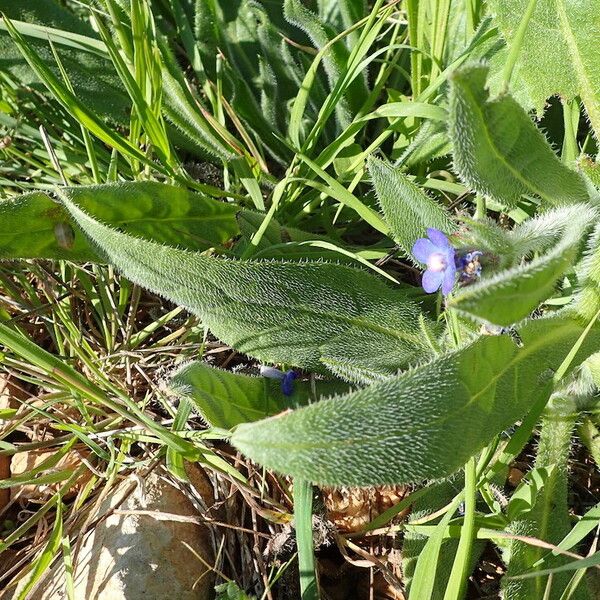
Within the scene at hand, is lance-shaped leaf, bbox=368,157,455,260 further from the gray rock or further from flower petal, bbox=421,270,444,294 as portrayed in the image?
the gray rock

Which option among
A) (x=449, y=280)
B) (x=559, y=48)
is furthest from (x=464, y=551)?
(x=559, y=48)

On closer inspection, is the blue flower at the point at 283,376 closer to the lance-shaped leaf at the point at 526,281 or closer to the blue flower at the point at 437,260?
the blue flower at the point at 437,260

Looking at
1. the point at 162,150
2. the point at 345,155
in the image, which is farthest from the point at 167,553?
the point at 345,155

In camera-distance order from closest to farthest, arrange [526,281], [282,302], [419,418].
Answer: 1. [526,281]
2. [419,418]
3. [282,302]

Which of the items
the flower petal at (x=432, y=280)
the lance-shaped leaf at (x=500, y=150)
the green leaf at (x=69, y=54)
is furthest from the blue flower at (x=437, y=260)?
the green leaf at (x=69, y=54)

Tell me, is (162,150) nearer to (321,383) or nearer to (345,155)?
(345,155)

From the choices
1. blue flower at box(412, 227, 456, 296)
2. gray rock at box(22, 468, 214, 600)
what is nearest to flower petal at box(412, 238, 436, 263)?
blue flower at box(412, 227, 456, 296)

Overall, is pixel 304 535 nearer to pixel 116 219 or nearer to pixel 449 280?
pixel 449 280
